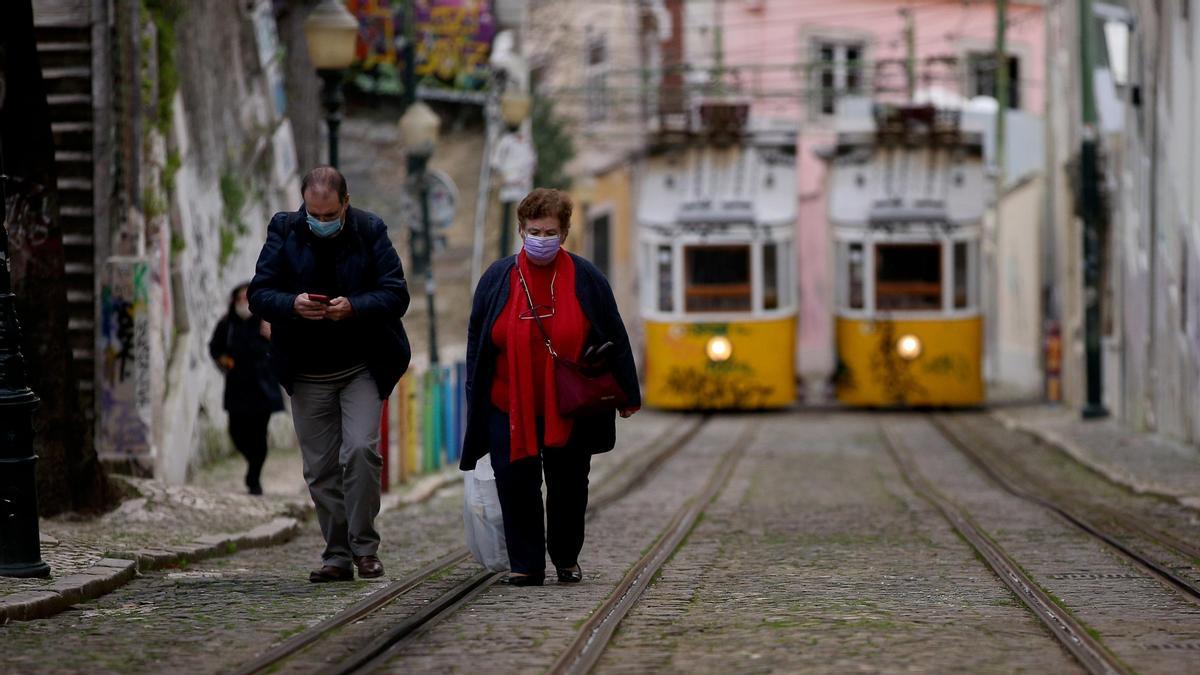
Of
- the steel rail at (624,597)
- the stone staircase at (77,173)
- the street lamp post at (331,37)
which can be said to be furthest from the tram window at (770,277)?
the stone staircase at (77,173)

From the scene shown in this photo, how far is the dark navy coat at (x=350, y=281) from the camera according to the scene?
8.52 metres

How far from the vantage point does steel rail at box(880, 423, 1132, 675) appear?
21.4 ft

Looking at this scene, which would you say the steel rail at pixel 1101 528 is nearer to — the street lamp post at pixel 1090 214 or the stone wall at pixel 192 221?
the street lamp post at pixel 1090 214

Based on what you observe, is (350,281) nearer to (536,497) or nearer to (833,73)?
(536,497)

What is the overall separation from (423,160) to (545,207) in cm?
1239

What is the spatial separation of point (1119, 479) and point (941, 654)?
955 cm

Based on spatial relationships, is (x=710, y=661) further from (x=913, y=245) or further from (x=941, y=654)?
(x=913, y=245)

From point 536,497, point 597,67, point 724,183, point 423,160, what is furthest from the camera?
point 597,67

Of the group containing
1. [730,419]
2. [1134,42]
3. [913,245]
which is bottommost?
[730,419]

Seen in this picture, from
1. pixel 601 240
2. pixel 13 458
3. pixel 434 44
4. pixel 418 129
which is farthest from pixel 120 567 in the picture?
pixel 601 240

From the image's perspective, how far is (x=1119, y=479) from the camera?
15750mm

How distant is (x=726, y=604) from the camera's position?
26.2 ft

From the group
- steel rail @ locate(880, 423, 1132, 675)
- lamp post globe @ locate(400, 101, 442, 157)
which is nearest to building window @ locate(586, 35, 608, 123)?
lamp post globe @ locate(400, 101, 442, 157)

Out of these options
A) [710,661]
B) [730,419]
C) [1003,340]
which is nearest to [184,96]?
[710,661]
